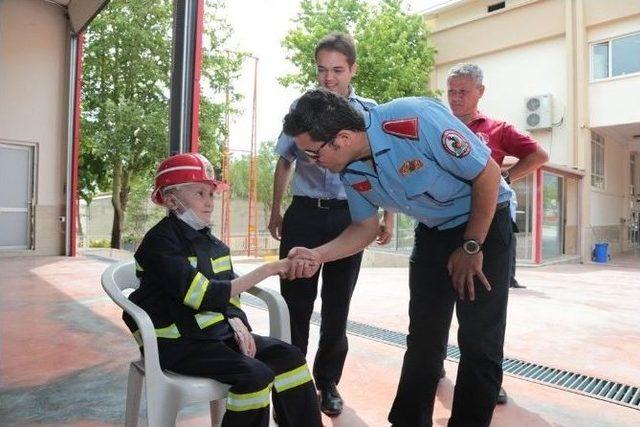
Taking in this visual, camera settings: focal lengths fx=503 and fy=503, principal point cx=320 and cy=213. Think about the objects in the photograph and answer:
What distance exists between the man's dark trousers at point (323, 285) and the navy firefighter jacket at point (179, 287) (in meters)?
0.60

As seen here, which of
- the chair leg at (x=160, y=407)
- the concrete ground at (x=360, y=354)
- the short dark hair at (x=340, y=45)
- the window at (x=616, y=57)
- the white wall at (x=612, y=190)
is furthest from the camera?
the white wall at (x=612, y=190)

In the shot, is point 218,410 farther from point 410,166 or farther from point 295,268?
point 410,166

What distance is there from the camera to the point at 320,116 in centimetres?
151

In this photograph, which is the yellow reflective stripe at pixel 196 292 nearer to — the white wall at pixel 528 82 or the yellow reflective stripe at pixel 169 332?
the yellow reflective stripe at pixel 169 332

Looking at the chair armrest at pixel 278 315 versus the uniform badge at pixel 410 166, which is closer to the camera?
the uniform badge at pixel 410 166

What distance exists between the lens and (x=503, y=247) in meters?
1.80

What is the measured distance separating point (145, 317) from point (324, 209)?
1.02 m

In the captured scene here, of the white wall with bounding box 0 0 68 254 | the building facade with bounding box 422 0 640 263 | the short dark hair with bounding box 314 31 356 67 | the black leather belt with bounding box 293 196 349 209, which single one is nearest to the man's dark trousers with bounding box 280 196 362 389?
→ the black leather belt with bounding box 293 196 349 209

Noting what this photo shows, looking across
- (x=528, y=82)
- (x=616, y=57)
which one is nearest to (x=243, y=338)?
(x=616, y=57)

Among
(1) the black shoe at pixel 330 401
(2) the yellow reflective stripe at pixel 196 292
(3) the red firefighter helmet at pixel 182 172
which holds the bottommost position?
(1) the black shoe at pixel 330 401

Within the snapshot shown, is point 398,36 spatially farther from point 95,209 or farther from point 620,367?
point 95,209

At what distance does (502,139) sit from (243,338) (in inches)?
68.1

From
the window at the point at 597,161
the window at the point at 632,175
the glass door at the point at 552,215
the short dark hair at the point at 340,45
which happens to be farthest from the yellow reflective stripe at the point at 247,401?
the window at the point at 632,175

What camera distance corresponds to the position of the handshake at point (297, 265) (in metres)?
1.83
